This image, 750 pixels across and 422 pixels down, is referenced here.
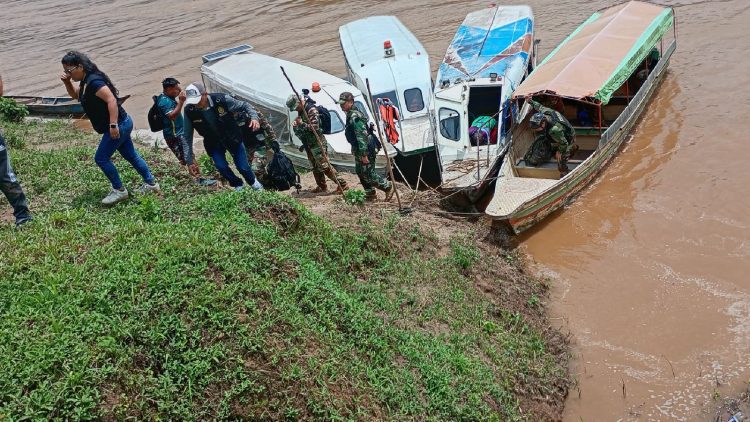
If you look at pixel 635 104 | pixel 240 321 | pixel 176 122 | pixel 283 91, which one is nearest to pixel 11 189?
pixel 176 122

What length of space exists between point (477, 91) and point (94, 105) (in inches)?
302

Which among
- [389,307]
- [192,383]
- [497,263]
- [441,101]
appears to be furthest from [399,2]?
[192,383]

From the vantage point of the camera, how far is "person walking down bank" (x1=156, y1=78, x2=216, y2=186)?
8.32 m

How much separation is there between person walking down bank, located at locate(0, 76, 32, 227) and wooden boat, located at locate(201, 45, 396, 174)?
581 cm

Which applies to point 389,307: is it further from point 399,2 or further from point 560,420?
point 399,2

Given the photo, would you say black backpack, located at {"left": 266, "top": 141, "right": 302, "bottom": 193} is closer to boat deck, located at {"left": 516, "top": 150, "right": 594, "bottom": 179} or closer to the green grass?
the green grass

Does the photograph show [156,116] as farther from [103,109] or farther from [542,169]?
[542,169]

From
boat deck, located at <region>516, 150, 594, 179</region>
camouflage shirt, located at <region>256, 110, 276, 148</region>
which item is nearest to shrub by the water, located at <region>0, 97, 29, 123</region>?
camouflage shirt, located at <region>256, 110, 276, 148</region>

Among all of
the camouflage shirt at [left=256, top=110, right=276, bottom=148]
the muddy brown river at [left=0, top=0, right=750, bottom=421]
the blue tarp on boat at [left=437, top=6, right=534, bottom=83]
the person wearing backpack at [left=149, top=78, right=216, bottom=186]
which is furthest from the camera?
the blue tarp on boat at [left=437, top=6, right=534, bottom=83]

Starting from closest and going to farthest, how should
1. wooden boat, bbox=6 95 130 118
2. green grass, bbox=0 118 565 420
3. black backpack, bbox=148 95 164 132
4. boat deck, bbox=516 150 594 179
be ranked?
1. green grass, bbox=0 118 565 420
2. black backpack, bbox=148 95 164 132
3. boat deck, bbox=516 150 594 179
4. wooden boat, bbox=6 95 130 118

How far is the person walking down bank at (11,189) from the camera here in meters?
6.85

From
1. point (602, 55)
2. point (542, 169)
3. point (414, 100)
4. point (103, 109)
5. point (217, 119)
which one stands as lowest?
point (542, 169)

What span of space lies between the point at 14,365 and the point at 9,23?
34054mm

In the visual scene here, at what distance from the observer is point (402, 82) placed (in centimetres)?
1288
